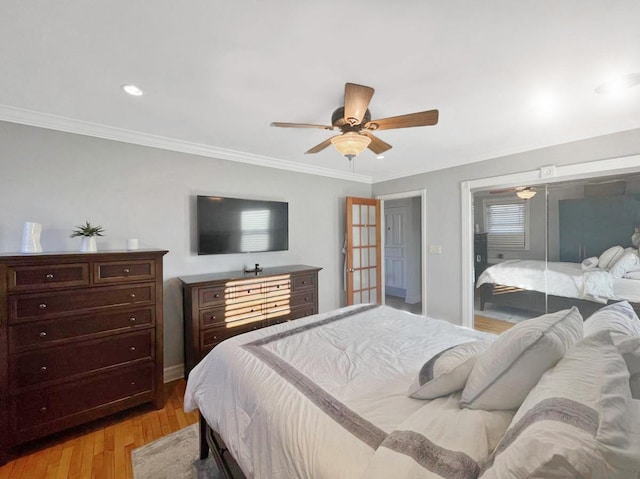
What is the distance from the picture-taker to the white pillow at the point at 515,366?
→ 0.94 m

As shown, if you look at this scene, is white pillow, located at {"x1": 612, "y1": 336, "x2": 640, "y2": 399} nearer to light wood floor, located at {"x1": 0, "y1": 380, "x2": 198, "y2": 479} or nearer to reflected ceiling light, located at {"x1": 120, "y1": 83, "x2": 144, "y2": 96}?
light wood floor, located at {"x1": 0, "y1": 380, "x2": 198, "y2": 479}

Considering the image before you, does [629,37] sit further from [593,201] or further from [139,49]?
[139,49]

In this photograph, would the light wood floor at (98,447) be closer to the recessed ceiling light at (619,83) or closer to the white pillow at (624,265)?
the recessed ceiling light at (619,83)

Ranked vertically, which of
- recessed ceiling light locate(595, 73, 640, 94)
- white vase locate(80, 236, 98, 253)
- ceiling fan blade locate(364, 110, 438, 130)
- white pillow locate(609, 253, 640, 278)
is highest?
recessed ceiling light locate(595, 73, 640, 94)

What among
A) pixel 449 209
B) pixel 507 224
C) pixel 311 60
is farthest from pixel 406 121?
pixel 507 224

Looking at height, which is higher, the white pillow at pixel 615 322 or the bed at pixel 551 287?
the white pillow at pixel 615 322

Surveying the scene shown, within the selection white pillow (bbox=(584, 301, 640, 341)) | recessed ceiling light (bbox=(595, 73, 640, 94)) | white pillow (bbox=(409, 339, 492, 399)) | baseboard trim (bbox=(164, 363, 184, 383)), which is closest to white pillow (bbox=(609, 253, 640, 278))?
recessed ceiling light (bbox=(595, 73, 640, 94))

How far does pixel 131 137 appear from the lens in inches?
103

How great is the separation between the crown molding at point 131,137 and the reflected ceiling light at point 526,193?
8.35 feet

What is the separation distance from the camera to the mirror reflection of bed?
2.61 meters

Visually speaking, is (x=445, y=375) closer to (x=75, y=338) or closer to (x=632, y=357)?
(x=632, y=357)

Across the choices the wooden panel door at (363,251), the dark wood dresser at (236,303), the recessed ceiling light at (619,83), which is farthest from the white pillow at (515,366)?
the wooden panel door at (363,251)

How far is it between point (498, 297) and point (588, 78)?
98.9 inches

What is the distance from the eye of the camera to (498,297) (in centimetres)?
346
